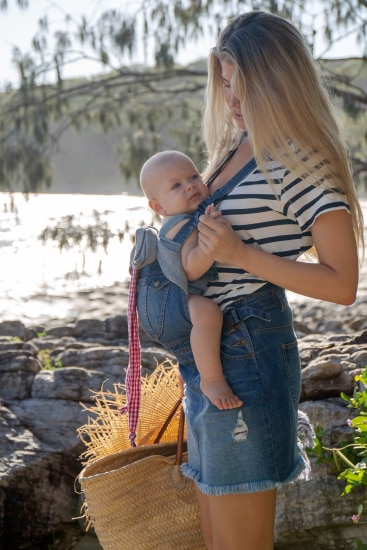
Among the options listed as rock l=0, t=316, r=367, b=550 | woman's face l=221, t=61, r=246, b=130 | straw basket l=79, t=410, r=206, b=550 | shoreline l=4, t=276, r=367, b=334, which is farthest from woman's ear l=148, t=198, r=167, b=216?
shoreline l=4, t=276, r=367, b=334

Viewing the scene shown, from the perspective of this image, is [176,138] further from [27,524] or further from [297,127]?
[297,127]

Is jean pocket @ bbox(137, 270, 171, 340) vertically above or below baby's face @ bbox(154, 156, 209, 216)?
below

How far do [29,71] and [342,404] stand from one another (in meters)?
5.89

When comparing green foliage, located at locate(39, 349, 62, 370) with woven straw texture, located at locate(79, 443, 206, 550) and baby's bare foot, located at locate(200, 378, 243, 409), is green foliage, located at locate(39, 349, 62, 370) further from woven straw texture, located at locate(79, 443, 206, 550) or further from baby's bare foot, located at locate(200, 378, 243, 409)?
baby's bare foot, located at locate(200, 378, 243, 409)

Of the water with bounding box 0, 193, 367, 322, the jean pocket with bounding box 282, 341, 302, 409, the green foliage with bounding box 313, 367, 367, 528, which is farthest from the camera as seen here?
the water with bounding box 0, 193, 367, 322

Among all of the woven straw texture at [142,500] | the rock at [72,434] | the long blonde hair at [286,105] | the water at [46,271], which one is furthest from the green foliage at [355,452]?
the water at [46,271]

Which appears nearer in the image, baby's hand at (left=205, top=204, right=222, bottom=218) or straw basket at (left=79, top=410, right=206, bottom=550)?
baby's hand at (left=205, top=204, right=222, bottom=218)

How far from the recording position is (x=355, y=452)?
9.81ft

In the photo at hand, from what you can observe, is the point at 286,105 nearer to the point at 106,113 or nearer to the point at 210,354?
the point at 210,354

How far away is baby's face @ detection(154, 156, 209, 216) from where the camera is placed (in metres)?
2.14

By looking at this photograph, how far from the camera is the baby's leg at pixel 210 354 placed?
1.97m

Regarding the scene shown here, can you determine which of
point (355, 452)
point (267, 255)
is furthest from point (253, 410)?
point (355, 452)

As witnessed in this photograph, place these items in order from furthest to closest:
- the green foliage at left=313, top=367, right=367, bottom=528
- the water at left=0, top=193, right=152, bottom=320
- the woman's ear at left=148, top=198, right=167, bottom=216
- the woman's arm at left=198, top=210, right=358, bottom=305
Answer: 1. the water at left=0, top=193, right=152, bottom=320
2. the green foliage at left=313, top=367, right=367, bottom=528
3. the woman's ear at left=148, top=198, right=167, bottom=216
4. the woman's arm at left=198, top=210, right=358, bottom=305

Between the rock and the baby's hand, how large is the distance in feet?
4.08
